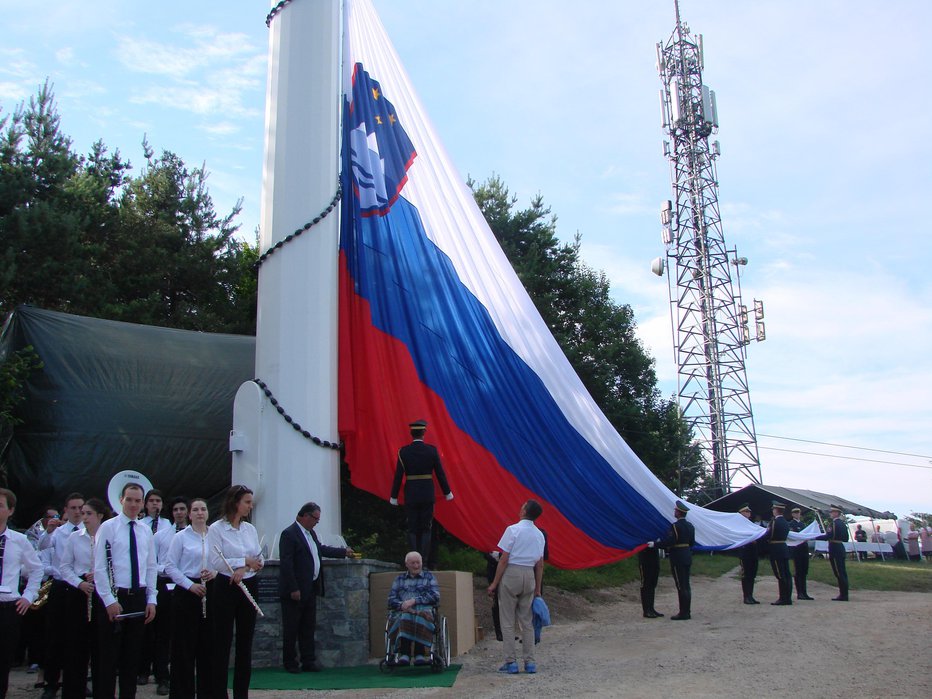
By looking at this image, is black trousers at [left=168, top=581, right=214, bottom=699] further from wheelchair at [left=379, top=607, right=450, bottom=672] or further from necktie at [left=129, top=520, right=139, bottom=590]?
wheelchair at [left=379, top=607, right=450, bottom=672]

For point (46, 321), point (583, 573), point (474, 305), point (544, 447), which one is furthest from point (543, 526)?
point (583, 573)

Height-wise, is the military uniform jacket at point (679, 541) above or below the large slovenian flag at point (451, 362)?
below

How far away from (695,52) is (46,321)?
3187 centimetres

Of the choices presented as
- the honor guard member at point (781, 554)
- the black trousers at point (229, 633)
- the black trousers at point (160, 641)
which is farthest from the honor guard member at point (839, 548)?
the black trousers at point (229, 633)

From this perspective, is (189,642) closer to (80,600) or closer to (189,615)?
(189,615)

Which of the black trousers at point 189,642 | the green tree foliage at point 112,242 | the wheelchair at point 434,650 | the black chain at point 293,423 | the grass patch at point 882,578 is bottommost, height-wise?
the grass patch at point 882,578

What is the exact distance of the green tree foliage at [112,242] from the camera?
16391 mm

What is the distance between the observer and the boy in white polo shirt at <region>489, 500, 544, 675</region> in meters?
7.94

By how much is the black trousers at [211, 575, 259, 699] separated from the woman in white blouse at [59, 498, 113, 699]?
105cm

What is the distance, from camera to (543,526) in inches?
431

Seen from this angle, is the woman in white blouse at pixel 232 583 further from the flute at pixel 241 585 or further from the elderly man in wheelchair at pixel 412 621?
the elderly man in wheelchair at pixel 412 621

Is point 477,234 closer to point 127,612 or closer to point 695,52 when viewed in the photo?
point 127,612

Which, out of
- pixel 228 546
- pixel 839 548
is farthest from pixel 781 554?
pixel 228 546

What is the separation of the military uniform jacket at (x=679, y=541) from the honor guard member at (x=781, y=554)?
2.37m
